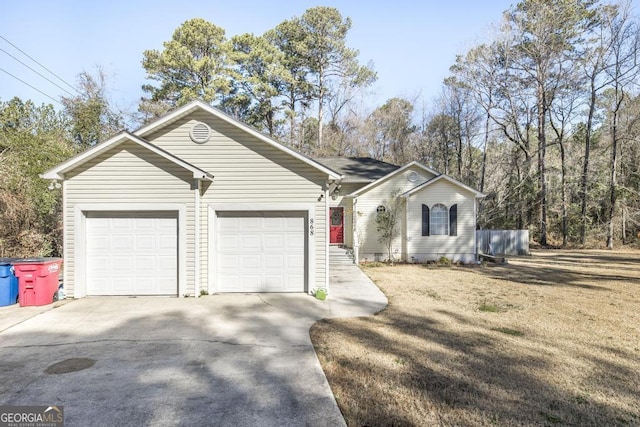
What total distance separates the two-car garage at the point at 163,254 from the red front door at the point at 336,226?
850 centimetres

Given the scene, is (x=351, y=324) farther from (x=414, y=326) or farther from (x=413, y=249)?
(x=413, y=249)

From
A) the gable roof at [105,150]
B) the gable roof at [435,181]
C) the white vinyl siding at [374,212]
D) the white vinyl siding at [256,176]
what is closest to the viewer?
the gable roof at [105,150]

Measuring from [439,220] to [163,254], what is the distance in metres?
12.0

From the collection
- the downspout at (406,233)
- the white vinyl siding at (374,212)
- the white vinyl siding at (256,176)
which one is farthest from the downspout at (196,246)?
the downspout at (406,233)

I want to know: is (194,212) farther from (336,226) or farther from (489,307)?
(336,226)

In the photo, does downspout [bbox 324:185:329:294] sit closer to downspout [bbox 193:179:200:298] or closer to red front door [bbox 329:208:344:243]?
downspout [bbox 193:179:200:298]

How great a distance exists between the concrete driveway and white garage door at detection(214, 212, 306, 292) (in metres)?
0.96

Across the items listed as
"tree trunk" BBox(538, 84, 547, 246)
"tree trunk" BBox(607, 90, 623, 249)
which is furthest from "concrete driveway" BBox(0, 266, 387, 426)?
"tree trunk" BBox(607, 90, 623, 249)

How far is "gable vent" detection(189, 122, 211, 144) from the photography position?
8.93 metres

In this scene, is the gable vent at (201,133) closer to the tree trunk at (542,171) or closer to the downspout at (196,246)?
the downspout at (196,246)

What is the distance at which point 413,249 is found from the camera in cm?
1602

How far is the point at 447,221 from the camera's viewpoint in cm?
1598

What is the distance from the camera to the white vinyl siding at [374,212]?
16.5m

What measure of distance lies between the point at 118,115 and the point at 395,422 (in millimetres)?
28669
